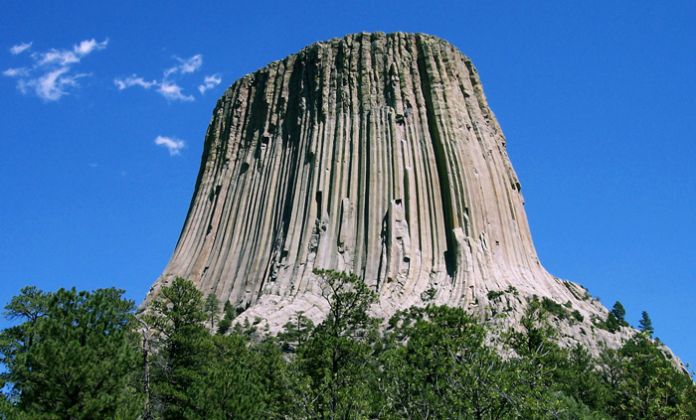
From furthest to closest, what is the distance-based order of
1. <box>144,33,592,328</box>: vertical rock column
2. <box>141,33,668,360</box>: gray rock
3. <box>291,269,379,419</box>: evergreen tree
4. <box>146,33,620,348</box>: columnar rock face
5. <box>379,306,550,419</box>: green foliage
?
<box>144,33,592,328</box>: vertical rock column
<box>146,33,620,348</box>: columnar rock face
<box>141,33,668,360</box>: gray rock
<box>291,269,379,419</box>: evergreen tree
<box>379,306,550,419</box>: green foliage

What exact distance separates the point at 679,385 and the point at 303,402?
663 inches

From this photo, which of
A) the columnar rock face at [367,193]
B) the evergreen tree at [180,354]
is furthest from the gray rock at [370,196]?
the evergreen tree at [180,354]

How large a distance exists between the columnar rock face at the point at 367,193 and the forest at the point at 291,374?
482 inches

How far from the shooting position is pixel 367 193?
49.8 meters

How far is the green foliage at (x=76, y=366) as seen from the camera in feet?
61.1

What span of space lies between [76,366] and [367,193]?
32604 mm

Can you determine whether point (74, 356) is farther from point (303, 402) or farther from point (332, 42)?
point (332, 42)

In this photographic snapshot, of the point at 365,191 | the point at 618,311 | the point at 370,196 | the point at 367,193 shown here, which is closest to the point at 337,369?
the point at 370,196

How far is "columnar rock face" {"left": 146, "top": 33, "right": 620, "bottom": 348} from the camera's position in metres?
45.5

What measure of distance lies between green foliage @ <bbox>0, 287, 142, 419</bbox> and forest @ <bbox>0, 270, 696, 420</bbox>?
4 cm

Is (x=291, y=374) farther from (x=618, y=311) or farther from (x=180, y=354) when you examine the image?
(x=618, y=311)

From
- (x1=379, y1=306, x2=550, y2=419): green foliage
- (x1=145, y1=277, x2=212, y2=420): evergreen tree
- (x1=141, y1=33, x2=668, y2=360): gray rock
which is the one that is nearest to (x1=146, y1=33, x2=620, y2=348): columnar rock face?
→ (x1=141, y1=33, x2=668, y2=360): gray rock

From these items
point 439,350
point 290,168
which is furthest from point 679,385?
point 290,168

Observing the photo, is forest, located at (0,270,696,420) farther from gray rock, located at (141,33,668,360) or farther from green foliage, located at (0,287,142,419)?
gray rock, located at (141,33,668,360)
